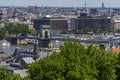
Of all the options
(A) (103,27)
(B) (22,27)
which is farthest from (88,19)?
(B) (22,27)

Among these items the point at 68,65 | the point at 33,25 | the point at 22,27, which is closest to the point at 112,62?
the point at 68,65

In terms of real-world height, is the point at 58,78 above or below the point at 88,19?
above

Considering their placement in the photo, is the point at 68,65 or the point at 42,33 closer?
the point at 68,65

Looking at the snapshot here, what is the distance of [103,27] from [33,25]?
10.9m

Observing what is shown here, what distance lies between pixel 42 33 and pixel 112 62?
4778cm

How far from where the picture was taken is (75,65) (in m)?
13.3

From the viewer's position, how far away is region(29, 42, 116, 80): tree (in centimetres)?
1311

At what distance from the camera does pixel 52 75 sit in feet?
42.7

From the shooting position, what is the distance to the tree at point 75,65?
1311cm

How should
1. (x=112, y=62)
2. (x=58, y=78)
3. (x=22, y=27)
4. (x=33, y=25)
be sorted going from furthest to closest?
(x=33, y=25), (x=22, y=27), (x=112, y=62), (x=58, y=78)

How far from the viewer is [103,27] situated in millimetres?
80000

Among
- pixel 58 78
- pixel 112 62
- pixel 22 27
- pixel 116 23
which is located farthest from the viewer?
pixel 116 23

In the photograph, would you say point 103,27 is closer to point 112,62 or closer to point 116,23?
point 116,23

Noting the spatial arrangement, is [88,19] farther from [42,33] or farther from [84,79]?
[84,79]
